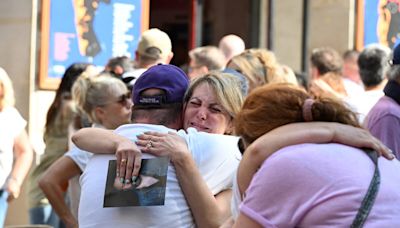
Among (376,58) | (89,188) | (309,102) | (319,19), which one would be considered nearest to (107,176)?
(89,188)

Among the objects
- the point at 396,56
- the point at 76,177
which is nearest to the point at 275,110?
the point at 396,56

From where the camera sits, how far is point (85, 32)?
8828 millimetres

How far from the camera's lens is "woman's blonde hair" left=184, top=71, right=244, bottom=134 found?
3652 mm

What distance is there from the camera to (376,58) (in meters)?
6.21

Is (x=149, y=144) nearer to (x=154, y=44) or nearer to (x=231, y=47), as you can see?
(x=154, y=44)

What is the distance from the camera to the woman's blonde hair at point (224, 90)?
3.65 meters

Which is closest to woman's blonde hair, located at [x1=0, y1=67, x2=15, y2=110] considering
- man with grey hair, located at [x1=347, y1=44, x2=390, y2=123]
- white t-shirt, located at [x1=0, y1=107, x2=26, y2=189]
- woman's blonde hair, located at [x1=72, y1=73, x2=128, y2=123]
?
white t-shirt, located at [x1=0, y1=107, x2=26, y2=189]

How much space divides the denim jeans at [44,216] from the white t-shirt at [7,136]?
Answer: 58 centimetres

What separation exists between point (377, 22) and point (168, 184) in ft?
26.5

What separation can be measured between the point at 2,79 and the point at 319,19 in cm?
548

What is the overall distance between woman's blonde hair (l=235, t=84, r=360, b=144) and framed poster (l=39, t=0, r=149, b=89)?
616cm

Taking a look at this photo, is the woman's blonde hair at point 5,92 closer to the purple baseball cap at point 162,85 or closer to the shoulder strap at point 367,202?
the purple baseball cap at point 162,85

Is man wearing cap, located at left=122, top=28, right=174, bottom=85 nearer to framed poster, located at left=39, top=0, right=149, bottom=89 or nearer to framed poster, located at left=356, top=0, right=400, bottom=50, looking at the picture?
framed poster, located at left=39, top=0, right=149, bottom=89

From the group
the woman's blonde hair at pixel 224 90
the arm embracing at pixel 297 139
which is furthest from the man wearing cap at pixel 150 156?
the arm embracing at pixel 297 139
